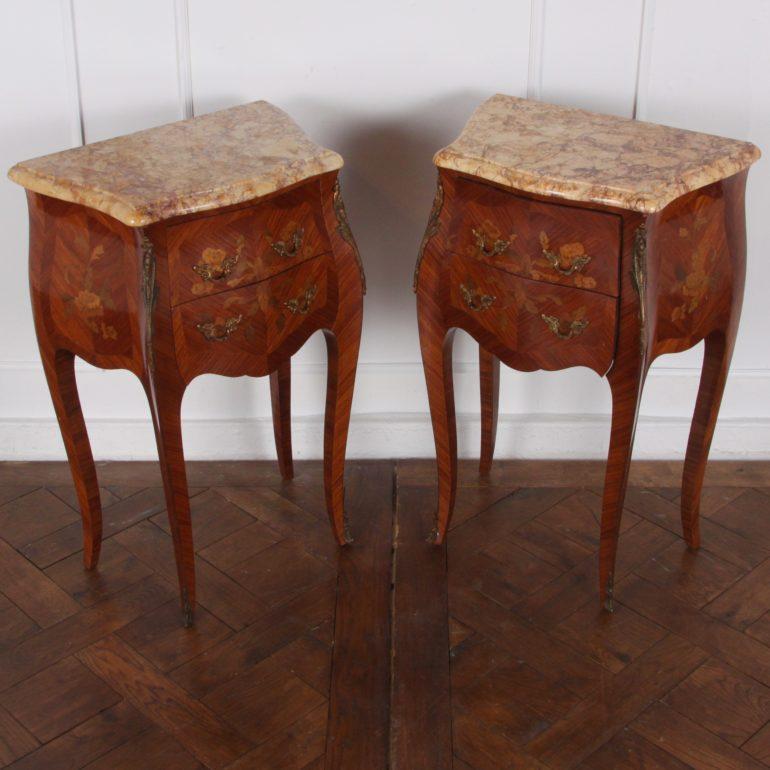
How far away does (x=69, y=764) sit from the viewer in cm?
158

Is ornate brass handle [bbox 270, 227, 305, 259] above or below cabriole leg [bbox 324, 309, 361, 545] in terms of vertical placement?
above

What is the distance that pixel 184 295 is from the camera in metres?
1.59

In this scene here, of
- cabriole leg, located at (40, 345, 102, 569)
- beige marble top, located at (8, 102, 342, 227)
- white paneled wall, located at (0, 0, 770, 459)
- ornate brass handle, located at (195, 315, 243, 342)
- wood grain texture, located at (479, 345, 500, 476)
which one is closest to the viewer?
beige marble top, located at (8, 102, 342, 227)

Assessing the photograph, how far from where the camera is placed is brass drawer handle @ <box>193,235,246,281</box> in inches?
62.7

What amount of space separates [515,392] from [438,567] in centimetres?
49

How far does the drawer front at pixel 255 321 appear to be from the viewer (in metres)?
1.62

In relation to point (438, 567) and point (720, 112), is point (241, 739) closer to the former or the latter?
point (438, 567)

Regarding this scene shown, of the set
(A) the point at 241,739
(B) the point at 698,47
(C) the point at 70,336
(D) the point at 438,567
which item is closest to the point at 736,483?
(D) the point at 438,567

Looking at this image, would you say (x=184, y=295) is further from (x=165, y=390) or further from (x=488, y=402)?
(x=488, y=402)

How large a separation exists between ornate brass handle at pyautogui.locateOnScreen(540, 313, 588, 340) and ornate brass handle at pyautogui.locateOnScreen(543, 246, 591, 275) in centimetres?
8

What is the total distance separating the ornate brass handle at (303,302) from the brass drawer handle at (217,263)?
130mm

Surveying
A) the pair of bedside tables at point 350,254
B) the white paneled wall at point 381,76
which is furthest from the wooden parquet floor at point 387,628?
the white paneled wall at point 381,76

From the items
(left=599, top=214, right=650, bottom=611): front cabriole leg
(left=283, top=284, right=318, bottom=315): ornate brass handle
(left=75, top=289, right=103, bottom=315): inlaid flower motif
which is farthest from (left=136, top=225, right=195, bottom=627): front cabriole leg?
(left=599, top=214, right=650, bottom=611): front cabriole leg

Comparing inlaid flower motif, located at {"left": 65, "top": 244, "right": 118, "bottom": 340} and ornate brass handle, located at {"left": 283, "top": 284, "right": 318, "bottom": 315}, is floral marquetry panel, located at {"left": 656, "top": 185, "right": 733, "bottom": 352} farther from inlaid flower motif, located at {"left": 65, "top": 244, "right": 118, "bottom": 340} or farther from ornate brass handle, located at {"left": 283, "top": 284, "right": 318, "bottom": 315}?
inlaid flower motif, located at {"left": 65, "top": 244, "right": 118, "bottom": 340}
